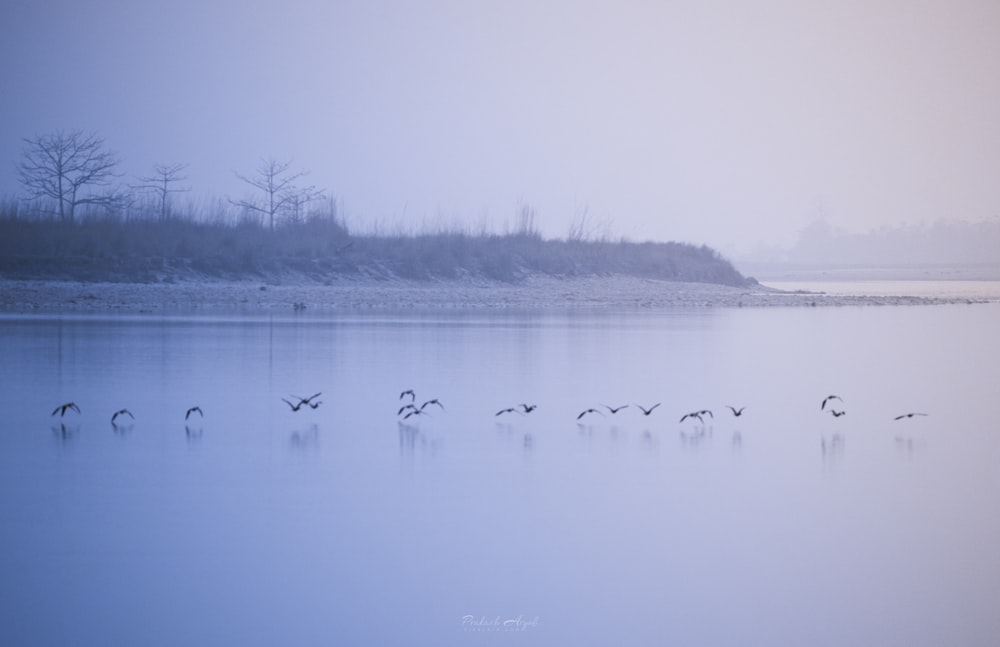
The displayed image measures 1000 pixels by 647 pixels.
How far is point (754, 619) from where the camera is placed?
5090 millimetres

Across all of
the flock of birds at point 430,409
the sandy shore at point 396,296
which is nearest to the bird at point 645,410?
the flock of birds at point 430,409

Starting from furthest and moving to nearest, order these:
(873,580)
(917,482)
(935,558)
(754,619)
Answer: (917,482), (935,558), (873,580), (754,619)

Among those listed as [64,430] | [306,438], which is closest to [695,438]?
[306,438]

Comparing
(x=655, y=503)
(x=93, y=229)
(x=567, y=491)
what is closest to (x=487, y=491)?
(x=567, y=491)

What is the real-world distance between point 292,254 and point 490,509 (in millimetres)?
28820

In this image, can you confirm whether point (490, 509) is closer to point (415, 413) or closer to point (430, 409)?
point (415, 413)

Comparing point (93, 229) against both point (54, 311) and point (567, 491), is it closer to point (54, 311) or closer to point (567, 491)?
point (54, 311)

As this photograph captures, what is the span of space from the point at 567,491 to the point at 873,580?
2313mm

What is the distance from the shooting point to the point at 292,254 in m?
34.6

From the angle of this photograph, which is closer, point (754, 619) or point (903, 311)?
point (754, 619)

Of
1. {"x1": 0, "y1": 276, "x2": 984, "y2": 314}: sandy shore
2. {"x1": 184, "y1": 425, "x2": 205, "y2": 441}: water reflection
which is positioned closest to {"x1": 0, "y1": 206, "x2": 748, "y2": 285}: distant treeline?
{"x1": 0, "y1": 276, "x2": 984, "y2": 314}: sandy shore

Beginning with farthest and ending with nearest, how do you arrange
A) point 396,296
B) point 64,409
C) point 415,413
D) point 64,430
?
1. point 396,296
2. point 415,413
3. point 64,409
4. point 64,430

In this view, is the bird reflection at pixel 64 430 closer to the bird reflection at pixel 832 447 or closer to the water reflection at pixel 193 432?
the water reflection at pixel 193 432

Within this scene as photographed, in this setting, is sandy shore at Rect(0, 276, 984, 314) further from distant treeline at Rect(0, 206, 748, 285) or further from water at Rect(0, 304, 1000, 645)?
water at Rect(0, 304, 1000, 645)
